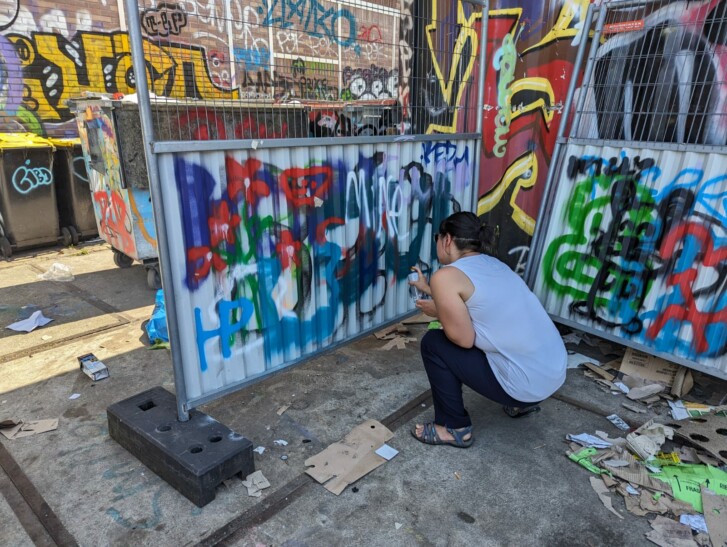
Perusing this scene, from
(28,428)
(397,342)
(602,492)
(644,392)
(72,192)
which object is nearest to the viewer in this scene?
(602,492)

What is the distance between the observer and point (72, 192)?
6.86m

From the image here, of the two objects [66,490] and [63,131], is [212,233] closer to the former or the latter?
[66,490]

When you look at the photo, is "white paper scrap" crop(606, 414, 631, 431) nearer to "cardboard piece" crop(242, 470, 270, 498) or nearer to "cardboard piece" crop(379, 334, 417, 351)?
A: "cardboard piece" crop(379, 334, 417, 351)

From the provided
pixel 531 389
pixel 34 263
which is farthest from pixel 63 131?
pixel 531 389

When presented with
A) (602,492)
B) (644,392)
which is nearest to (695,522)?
(602,492)

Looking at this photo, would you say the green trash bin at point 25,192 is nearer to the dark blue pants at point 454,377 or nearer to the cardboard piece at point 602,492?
the dark blue pants at point 454,377

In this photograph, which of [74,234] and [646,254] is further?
[74,234]

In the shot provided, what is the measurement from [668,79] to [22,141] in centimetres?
721

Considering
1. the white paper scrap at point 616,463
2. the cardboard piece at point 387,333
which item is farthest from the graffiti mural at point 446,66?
the white paper scrap at point 616,463

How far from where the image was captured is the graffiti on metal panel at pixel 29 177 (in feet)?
20.8

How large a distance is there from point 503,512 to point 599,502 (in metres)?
0.51

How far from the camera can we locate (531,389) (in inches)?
108

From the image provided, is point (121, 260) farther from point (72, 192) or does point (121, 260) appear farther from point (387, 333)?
point (387, 333)

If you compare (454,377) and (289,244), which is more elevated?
(289,244)
